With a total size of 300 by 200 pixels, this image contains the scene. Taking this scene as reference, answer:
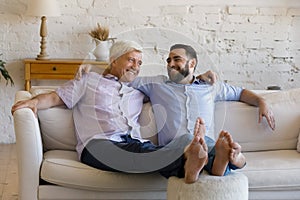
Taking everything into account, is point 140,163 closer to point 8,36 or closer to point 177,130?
point 177,130

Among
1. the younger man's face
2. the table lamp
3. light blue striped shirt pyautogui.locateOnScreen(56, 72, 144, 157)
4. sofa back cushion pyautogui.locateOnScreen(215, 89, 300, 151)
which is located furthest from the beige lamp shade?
sofa back cushion pyautogui.locateOnScreen(215, 89, 300, 151)

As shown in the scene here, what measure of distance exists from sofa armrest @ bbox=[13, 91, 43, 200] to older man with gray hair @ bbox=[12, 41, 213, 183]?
0.09 meters

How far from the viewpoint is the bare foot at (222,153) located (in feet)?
7.75

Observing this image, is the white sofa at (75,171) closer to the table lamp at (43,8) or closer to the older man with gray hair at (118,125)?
the older man with gray hair at (118,125)

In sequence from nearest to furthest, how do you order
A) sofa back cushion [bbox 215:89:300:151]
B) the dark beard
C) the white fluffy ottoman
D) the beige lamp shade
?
the white fluffy ottoman → the dark beard → sofa back cushion [bbox 215:89:300:151] → the beige lamp shade

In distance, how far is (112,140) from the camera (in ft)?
8.63

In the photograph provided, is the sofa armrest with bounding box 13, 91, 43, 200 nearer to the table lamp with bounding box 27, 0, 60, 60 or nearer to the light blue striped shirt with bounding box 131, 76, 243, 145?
the light blue striped shirt with bounding box 131, 76, 243, 145

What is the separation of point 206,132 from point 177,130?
15cm

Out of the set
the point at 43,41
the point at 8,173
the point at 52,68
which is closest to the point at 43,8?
the point at 43,41

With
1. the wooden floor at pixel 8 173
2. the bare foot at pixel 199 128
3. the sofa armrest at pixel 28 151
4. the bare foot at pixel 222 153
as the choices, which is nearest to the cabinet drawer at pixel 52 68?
the wooden floor at pixel 8 173

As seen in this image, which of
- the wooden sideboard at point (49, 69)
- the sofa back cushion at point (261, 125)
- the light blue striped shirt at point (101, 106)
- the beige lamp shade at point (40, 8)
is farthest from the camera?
the wooden sideboard at point (49, 69)

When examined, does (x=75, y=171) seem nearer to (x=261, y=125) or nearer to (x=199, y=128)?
(x=199, y=128)

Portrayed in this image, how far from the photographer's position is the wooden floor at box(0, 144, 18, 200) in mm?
3291

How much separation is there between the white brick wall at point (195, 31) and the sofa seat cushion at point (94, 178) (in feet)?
7.02
